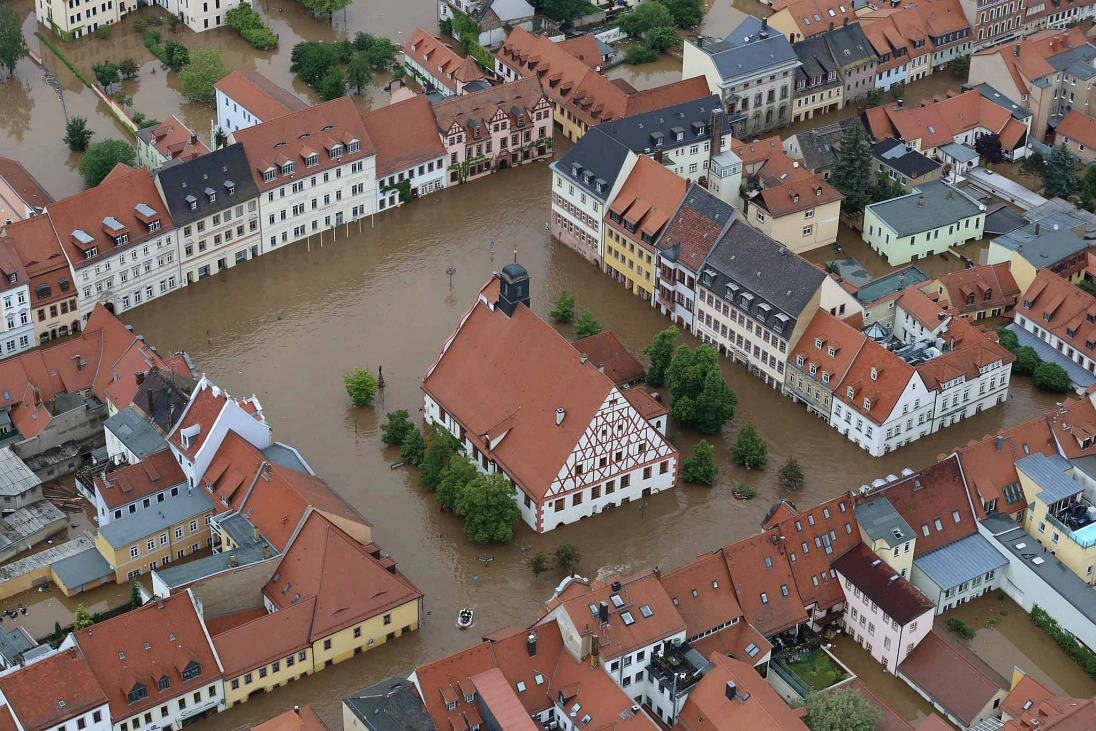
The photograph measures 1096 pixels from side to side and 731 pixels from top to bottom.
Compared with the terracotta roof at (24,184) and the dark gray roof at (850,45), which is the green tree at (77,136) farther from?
the dark gray roof at (850,45)

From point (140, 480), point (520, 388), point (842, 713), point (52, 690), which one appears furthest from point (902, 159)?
point (52, 690)

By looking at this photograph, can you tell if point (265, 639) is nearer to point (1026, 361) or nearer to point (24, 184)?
point (24, 184)

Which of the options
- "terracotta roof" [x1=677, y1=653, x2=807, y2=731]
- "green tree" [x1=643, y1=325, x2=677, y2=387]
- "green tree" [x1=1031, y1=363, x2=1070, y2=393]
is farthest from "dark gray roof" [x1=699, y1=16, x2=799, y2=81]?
"terracotta roof" [x1=677, y1=653, x2=807, y2=731]

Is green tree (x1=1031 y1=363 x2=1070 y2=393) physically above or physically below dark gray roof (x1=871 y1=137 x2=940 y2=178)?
below

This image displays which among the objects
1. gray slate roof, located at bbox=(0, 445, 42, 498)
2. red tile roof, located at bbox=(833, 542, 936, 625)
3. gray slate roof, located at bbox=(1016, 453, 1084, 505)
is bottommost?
gray slate roof, located at bbox=(0, 445, 42, 498)

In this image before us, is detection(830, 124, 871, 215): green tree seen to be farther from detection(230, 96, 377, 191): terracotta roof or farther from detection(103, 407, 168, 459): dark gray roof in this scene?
detection(103, 407, 168, 459): dark gray roof

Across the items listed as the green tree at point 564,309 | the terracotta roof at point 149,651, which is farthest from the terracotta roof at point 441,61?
the terracotta roof at point 149,651

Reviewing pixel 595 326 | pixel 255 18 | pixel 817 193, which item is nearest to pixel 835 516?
pixel 595 326

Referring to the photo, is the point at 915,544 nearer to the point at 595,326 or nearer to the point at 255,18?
the point at 595,326
